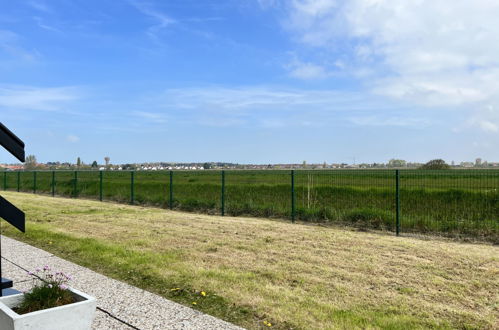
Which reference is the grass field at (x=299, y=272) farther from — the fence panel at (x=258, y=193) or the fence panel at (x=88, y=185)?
the fence panel at (x=88, y=185)

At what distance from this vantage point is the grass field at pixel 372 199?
1052 cm

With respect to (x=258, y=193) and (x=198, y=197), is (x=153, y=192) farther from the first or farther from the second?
(x=258, y=193)

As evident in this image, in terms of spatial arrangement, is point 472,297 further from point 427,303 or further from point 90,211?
point 90,211

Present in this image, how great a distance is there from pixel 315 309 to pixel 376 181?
818 cm

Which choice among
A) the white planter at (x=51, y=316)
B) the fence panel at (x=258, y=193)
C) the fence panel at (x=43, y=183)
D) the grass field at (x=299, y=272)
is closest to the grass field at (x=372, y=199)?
the fence panel at (x=258, y=193)

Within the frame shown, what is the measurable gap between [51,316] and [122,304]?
1.70 m

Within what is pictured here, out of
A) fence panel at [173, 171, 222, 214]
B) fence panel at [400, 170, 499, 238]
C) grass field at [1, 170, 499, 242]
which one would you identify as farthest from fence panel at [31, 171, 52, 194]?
fence panel at [400, 170, 499, 238]

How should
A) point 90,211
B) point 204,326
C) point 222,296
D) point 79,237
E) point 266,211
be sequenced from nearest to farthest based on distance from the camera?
point 204,326 → point 222,296 → point 79,237 → point 266,211 → point 90,211

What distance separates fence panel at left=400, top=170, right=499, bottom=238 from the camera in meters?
10.3

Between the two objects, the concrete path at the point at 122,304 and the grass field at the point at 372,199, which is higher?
the grass field at the point at 372,199

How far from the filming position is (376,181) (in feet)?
39.8

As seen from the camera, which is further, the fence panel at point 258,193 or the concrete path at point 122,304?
the fence panel at point 258,193

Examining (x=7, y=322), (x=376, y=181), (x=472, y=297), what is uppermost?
(x=376, y=181)

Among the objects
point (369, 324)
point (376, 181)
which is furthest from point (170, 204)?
point (369, 324)
